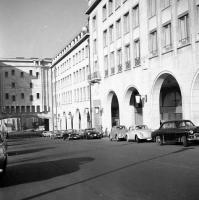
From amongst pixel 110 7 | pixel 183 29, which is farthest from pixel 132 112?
pixel 183 29

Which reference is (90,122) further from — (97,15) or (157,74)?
(157,74)

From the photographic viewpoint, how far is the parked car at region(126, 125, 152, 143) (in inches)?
1077

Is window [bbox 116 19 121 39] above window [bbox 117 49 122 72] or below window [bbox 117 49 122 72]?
above

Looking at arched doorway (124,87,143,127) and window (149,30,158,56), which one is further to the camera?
arched doorway (124,87,143,127)

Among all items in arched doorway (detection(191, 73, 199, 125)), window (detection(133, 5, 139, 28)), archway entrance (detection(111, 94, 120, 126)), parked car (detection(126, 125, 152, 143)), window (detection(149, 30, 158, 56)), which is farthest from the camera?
archway entrance (detection(111, 94, 120, 126))

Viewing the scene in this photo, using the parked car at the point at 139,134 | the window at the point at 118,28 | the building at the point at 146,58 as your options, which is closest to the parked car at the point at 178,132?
the parked car at the point at 139,134

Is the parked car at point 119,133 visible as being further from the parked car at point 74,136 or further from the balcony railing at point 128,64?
the parked car at point 74,136

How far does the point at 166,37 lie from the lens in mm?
30656

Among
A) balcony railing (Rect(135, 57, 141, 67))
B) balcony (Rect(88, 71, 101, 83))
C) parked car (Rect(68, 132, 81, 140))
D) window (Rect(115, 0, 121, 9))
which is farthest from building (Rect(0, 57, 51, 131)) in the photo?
balcony railing (Rect(135, 57, 141, 67))

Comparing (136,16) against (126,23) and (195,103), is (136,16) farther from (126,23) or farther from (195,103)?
(195,103)

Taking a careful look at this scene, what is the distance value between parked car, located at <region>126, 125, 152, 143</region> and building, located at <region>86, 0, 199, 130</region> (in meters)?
3.22

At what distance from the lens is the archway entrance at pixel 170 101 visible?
35041mm

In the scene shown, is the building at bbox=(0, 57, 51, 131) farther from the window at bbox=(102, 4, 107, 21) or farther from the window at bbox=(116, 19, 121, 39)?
the window at bbox=(116, 19, 121, 39)

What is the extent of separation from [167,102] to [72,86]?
33.3m
